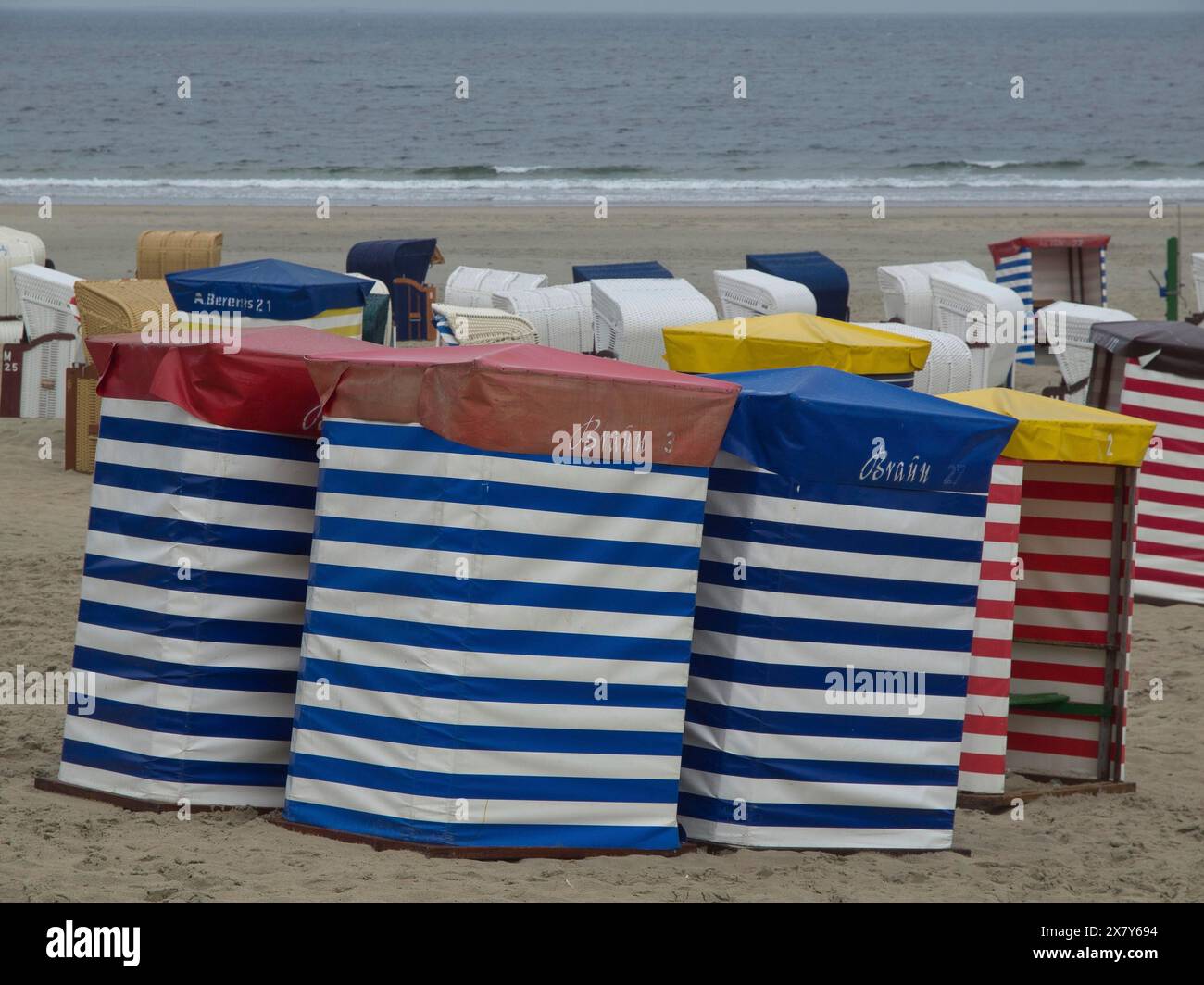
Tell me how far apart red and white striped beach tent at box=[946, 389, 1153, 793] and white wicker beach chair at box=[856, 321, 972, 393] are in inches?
204

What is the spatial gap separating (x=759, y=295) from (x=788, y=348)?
18.9 ft

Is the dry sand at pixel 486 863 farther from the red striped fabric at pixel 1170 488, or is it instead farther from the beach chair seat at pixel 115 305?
the beach chair seat at pixel 115 305

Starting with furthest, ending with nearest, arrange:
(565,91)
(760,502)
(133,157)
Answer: (565,91) → (133,157) → (760,502)

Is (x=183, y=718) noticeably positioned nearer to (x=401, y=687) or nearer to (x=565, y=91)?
(x=401, y=687)

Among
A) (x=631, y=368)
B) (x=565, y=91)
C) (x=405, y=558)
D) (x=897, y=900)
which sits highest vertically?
(x=565, y=91)

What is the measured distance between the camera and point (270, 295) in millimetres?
10109

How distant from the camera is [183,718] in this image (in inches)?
191

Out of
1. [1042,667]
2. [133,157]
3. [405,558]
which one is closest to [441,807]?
[405,558]

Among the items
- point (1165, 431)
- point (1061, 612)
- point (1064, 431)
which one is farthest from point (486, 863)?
point (1165, 431)

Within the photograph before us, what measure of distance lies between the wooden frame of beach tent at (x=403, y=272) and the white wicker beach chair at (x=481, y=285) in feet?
6.20

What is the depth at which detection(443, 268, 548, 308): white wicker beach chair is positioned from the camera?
13781 millimetres

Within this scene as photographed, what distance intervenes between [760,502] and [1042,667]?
2.31 meters

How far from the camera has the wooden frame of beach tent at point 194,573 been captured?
190 inches

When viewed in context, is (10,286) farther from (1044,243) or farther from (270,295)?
(1044,243)
